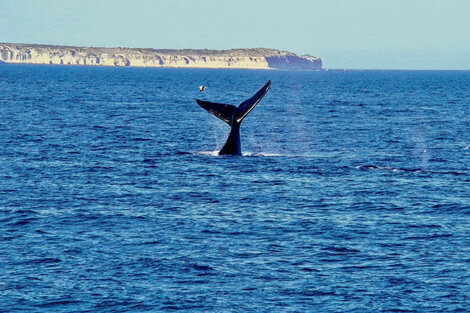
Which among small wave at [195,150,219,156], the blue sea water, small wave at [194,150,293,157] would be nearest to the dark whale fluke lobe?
the blue sea water

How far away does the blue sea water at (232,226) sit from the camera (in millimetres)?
19531

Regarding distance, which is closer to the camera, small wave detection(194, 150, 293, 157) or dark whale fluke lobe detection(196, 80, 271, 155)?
dark whale fluke lobe detection(196, 80, 271, 155)

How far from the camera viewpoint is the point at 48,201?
30.3 metres

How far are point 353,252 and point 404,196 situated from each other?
9685 mm

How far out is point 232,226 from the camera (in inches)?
1044

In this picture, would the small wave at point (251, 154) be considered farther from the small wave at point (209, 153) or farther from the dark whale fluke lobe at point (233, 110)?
the dark whale fluke lobe at point (233, 110)

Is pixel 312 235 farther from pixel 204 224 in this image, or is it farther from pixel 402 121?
pixel 402 121

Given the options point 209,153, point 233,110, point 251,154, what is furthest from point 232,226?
point 209,153

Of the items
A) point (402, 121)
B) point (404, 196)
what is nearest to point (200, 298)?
point (404, 196)

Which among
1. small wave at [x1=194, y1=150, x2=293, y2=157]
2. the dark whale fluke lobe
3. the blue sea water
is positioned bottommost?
the blue sea water

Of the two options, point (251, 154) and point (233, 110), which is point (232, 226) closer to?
point (233, 110)

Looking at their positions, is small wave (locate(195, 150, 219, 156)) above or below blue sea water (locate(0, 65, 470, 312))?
above

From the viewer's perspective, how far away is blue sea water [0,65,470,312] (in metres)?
19.5

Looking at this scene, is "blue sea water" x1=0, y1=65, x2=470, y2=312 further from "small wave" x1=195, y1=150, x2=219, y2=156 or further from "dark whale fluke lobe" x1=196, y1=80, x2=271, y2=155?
"dark whale fluke lobe" x1=196, y1=80, x2=271, y2=155
